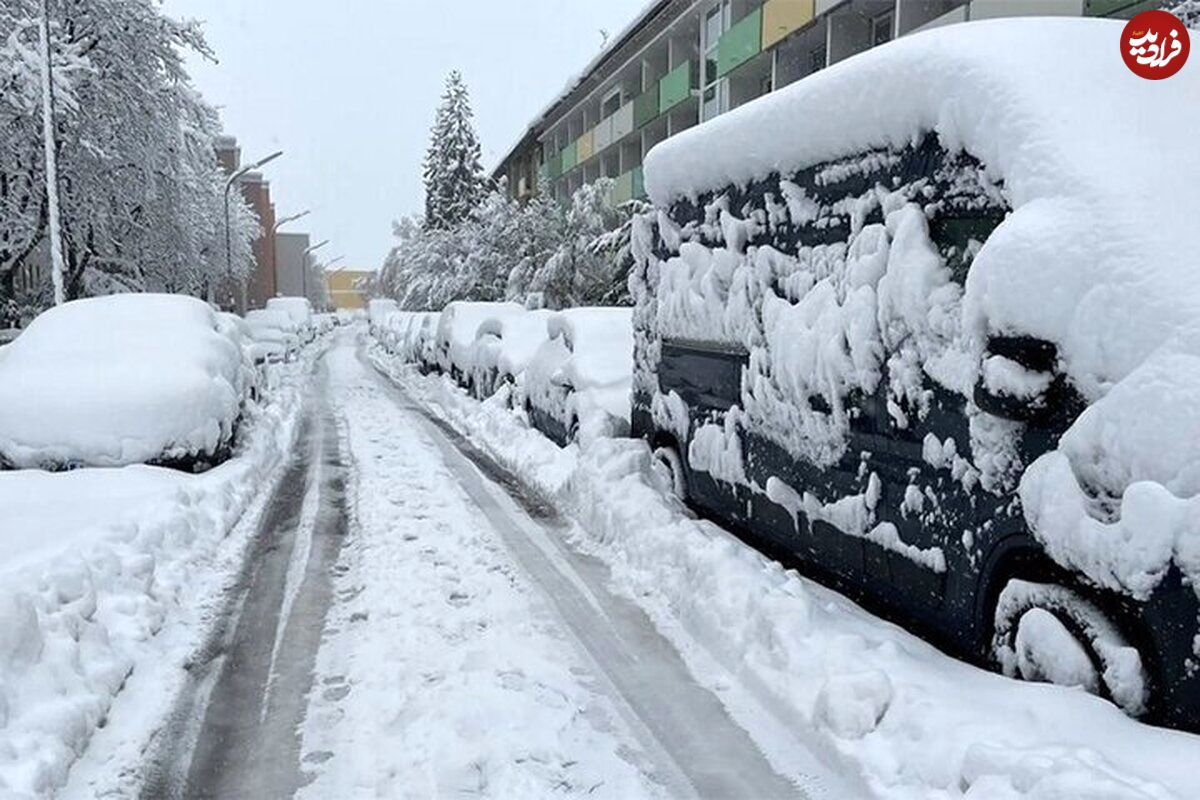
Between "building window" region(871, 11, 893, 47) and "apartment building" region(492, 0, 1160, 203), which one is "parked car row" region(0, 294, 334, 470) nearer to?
"apartment building" region(492, 0, 1160, 203)

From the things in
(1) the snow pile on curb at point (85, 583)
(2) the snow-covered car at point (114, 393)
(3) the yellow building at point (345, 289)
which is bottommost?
(1) the snow pile on curb at point (85, 583)

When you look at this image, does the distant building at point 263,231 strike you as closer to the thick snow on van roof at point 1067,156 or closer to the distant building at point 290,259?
the distant building at point 290,259

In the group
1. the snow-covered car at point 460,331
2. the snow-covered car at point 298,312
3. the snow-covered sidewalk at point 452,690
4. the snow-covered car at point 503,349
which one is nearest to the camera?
the snow-covered sidewalk at point 452,690

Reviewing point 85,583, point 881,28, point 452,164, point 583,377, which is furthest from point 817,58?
point 452,164

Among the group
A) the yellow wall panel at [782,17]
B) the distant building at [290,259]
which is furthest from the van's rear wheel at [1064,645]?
the distant building at [290,259]

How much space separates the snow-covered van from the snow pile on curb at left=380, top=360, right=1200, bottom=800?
0.16 meters

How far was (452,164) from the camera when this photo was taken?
5819cm

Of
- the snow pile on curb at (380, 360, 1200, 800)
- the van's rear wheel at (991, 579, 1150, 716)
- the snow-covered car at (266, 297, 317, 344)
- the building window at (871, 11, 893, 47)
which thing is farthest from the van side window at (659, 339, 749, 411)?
the snow-covered car at (266, 297, 317, 344)

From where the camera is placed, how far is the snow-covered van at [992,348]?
288 centimetres

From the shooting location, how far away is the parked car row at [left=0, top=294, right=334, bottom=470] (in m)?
7.83

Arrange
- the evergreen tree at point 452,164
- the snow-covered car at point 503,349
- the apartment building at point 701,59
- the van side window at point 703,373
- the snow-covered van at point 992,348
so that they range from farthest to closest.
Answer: the evergreen tree at point 452,164
the apartment building at point 701,59
the snow-covered car at point 503,349
the van side window at point 703,373
the snow-covered van at point 992,348

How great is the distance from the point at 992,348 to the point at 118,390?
7502 millimetres

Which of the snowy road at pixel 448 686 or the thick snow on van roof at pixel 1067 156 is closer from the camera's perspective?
the thick snow on van roof at pixel 1067 156

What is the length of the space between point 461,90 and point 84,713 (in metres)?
59.9
